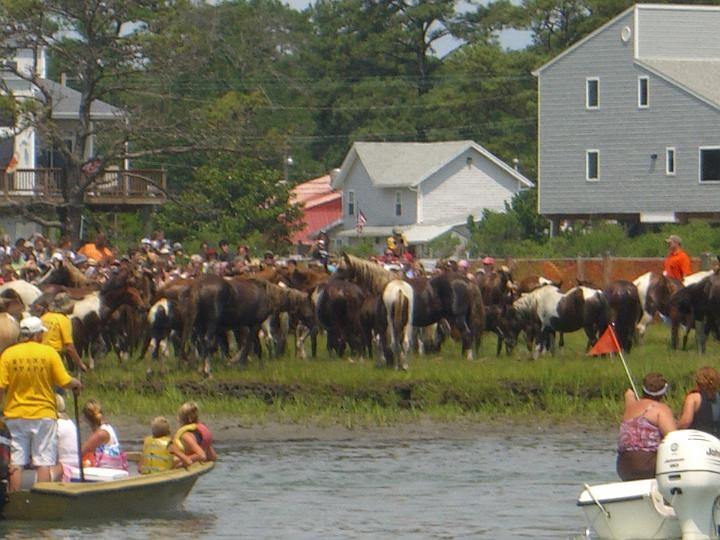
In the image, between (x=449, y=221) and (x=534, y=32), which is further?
(x=534, y=32)

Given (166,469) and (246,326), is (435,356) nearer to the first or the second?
(246,326)

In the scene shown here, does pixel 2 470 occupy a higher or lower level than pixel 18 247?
lower

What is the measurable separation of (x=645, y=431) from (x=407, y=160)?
7440 cm

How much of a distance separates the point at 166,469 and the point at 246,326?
38.0 ft

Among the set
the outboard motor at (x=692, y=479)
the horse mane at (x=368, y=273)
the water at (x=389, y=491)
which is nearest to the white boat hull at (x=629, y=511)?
the outboard motor at (x=692, y=479)

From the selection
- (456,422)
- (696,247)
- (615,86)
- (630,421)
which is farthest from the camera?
(615,86)

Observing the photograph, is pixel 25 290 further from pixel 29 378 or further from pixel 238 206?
pixel 238 206

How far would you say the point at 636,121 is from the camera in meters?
70.6

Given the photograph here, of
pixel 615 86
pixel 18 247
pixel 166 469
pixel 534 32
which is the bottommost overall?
pixel 166 469

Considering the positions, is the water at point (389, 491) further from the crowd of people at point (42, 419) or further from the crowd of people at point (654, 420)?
the crowd of people at point (654, 420)

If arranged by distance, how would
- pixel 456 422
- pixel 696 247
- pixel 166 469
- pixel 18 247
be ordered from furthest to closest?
pixel 696 247 → pixel 18 247 → pixel 456 422 → pixel 166 469

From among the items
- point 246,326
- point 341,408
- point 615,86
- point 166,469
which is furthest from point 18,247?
point 615,86

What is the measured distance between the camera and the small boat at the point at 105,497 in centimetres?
1792

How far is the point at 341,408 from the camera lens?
2738cm
